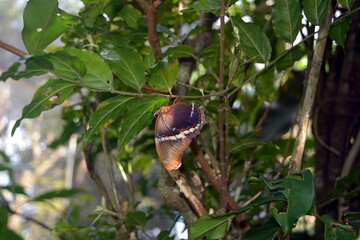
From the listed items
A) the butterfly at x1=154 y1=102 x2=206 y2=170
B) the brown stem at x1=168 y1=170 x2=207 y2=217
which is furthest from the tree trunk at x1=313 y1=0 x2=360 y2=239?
the butterfly at x1=154 y1=102 x2=206 y2=170

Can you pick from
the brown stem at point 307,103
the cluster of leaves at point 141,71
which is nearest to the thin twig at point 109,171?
the cluster of leaves at point 141,71

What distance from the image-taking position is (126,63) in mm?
668

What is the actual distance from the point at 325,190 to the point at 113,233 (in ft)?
1.60

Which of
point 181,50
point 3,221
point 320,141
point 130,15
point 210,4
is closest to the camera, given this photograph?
point 3,221

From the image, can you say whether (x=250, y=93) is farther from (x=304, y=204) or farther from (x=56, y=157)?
(x=56, y=157)

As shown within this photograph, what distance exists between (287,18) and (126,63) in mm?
255

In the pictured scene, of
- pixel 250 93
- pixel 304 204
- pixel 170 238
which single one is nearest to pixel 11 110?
pixel 250 93

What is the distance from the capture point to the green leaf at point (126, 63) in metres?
0.67

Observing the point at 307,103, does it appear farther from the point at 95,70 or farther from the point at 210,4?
the point at 95,70

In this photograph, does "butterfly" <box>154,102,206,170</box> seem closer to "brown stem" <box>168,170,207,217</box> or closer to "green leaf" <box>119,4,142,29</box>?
"brown stem" <box>168,170,207,217</box>

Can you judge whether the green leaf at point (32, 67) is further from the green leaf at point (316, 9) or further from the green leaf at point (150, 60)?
the green leaf at point (316, 9)

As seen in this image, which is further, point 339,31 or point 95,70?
point 339,31

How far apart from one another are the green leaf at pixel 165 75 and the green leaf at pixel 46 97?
0.37ft

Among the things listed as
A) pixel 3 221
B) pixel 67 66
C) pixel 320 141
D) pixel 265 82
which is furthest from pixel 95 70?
pixel 320 141
